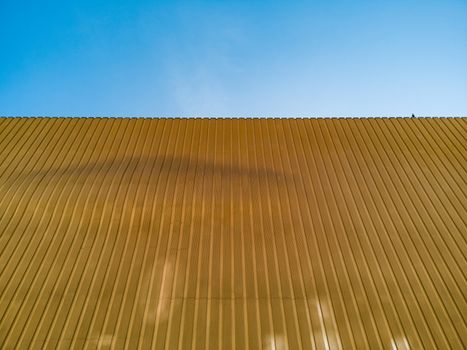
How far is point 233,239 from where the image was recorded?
299 inches

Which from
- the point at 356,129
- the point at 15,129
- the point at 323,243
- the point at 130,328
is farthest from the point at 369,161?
the point at 15,129

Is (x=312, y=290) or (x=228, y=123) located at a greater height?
(x=228, y=123)

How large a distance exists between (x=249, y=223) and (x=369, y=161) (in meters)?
4.29

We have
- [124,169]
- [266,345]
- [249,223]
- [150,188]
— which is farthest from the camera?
[124,169]

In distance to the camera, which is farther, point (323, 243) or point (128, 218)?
point (128, 218)

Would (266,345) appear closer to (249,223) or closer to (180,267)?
(180,267)

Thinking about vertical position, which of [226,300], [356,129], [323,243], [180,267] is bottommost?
[226,300]

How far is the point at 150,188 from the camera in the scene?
888 centimetres

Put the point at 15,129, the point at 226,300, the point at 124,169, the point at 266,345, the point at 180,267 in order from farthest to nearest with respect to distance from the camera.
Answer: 1. the point at 15,129
2. the point at 124,169
3. the point at 180,267
4. the point at 226,300
5. the point at 266,345

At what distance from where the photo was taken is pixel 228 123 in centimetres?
1222

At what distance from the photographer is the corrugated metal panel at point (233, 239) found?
600 centimetres

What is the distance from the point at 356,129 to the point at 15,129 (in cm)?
1103

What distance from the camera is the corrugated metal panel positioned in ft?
19.7

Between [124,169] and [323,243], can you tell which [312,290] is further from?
[124,169]
